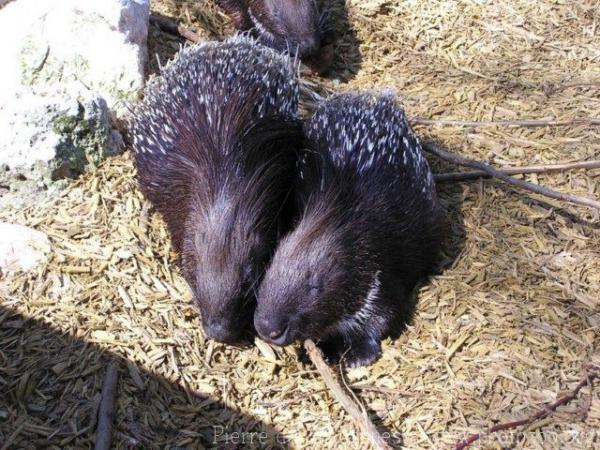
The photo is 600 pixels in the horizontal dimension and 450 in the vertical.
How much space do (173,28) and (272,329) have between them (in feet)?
9.40

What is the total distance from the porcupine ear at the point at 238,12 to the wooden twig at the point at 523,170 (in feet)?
7.61

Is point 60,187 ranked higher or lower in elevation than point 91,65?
lower

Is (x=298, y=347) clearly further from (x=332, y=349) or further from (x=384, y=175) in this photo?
(x=384, y=175)

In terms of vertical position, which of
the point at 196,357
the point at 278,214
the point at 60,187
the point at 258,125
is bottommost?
the point at 196,357

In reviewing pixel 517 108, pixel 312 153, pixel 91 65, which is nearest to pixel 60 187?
pixel 91 65

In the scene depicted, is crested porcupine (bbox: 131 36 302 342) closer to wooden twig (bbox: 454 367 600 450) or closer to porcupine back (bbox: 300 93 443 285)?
porcupine back (bbox: 300 93 443 285)

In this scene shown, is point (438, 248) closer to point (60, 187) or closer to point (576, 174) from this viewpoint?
point (576, 174)

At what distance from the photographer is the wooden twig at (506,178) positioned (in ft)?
12.2

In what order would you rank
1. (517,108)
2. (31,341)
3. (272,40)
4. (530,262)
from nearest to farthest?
(31,341)
(530,262)
(517,108)
(272,40)

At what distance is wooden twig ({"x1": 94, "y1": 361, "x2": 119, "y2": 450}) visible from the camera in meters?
2.86

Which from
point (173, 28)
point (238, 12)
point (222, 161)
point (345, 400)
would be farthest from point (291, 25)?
point (345, 400)

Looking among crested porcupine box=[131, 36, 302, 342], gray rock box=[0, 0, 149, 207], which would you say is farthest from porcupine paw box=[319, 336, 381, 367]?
gray rock box=[0, 0, 149, 207]

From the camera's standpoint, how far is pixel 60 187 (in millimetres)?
3850

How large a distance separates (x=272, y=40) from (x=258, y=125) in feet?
7.22
